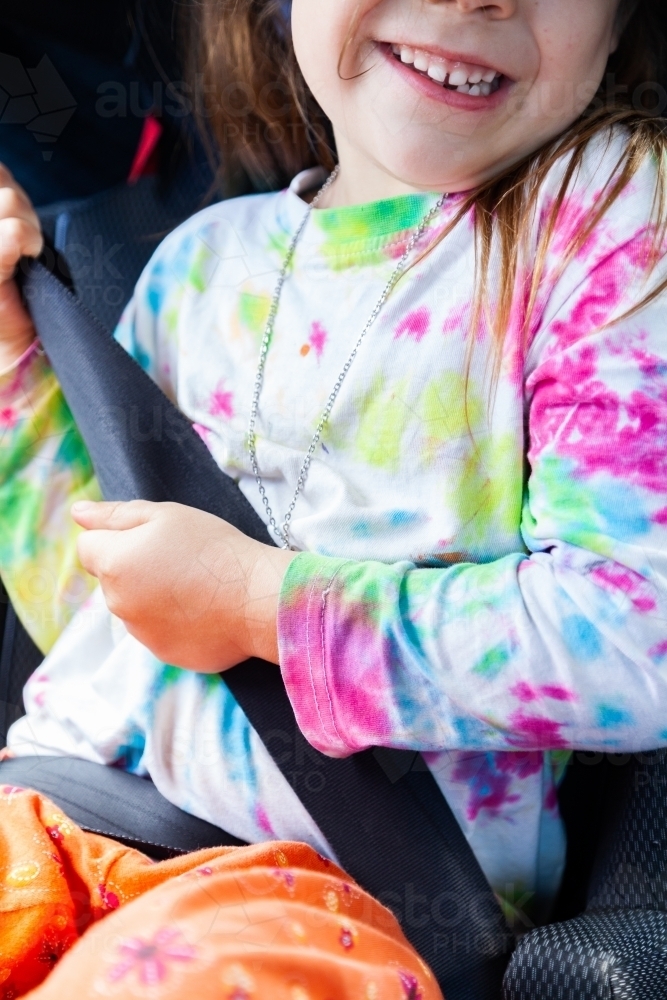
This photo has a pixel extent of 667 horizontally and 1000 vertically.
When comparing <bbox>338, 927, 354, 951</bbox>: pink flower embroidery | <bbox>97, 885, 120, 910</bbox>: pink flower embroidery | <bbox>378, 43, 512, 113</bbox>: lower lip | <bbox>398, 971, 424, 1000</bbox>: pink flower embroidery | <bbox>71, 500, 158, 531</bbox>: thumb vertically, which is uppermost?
<bbox>378, 43, 512, 113</bbox>: lower lip

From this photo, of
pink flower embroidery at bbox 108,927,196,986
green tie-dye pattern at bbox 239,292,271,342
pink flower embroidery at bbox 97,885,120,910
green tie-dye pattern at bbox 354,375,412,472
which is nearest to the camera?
pink flower embroidery at bbox 108,927,196,986

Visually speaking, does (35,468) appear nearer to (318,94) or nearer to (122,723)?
(122,723)

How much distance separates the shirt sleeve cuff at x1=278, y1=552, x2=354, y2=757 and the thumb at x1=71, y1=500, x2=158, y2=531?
0.13 metres

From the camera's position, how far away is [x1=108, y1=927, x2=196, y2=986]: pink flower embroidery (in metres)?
0.52

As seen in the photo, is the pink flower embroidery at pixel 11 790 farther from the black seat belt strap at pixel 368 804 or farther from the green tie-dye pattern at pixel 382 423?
the green tie-dye pattern at pixel 382 423

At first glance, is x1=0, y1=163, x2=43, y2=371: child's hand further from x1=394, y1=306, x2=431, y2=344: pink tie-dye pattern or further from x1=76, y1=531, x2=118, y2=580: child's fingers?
x1=394, y1=306, x2=431, y2=344: pink tie-dye pattern

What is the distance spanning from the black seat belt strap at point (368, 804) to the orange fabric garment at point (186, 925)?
0.13 ft

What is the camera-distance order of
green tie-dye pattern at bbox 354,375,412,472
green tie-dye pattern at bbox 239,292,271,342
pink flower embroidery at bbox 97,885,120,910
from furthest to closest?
1. green tie-dye pattern at bbox 239,292,271,342
2. green tie-dye pattern at bbox 354,375,412,472
3. pink flower embroidery at bbox 97,885,120,910

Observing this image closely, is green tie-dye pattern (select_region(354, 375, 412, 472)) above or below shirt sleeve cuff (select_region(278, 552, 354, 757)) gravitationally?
above

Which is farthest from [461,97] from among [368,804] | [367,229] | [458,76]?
[368,804]

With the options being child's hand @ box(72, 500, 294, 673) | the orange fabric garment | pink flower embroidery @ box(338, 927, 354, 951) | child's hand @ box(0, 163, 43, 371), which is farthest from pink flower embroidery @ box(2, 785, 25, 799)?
child's hand @ box(0, 163, 43, 371)

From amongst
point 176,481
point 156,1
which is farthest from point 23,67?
point 176,481

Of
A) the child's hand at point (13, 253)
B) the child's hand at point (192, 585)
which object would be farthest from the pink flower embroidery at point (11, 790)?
the child's hand at point (13, 253)

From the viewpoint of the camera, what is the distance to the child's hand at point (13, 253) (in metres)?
0.82
